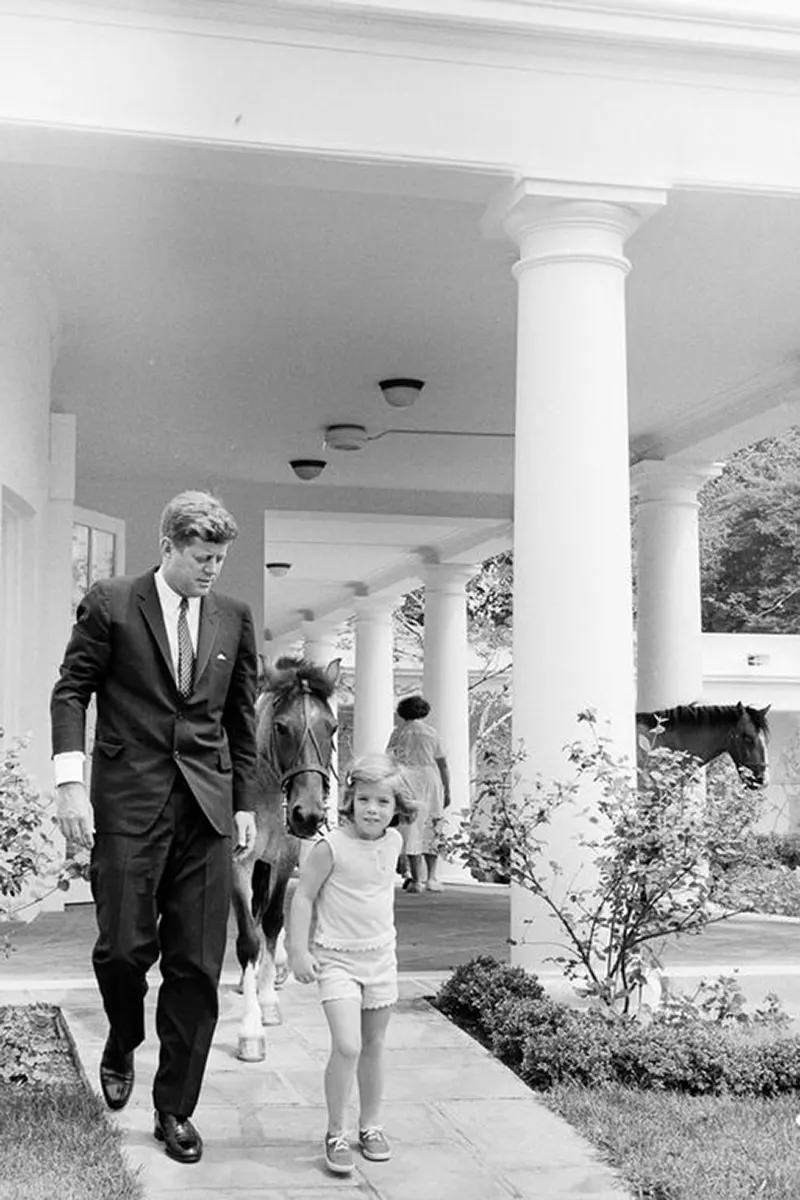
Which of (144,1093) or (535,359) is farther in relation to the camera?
(535,359)

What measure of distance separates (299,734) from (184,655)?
132cm

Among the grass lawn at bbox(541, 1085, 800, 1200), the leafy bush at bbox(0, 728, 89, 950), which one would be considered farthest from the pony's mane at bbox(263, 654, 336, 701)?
the grass lawn at bbox(541, 1085, 800, 1200)

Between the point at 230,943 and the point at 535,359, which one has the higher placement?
the point at 535,359

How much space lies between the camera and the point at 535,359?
22.1 feet

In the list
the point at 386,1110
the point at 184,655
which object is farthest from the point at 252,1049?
the point at 184,655

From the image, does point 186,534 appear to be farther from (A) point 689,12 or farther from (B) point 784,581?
(B) point 784,581

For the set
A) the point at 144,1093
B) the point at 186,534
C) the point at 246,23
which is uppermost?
the point at 246,23

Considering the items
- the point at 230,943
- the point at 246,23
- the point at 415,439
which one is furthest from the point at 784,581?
the point at 246,23

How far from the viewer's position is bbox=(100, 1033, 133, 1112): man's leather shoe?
468 cm

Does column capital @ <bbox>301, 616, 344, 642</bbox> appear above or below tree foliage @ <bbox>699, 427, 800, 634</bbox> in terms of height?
below

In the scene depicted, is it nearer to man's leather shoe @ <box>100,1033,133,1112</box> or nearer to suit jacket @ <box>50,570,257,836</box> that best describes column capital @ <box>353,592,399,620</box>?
man's leather shoe @ <box>100,1033,133,1112</box>

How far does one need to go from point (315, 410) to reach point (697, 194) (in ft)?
18.7

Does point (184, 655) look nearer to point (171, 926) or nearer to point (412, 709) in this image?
point (171, 926)

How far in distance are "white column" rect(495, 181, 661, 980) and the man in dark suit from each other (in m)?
2.42
